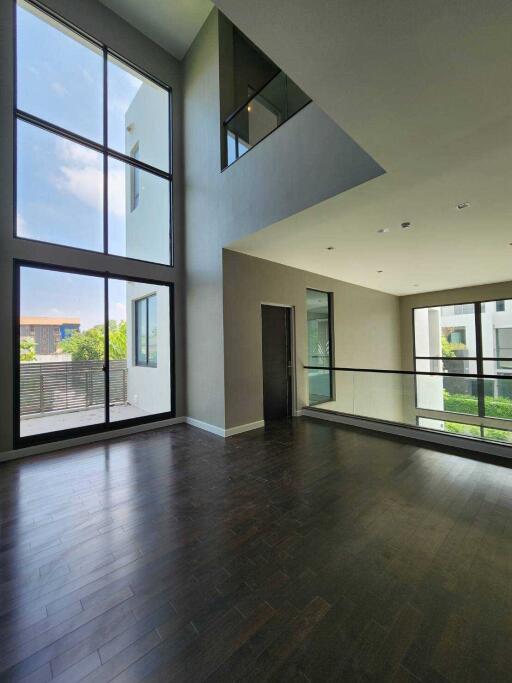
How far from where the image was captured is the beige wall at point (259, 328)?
470 cm

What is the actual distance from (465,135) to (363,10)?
4.35 feet

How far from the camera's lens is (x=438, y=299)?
873 centimetres

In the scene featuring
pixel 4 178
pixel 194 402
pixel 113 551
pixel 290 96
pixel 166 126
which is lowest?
pixel 113 551

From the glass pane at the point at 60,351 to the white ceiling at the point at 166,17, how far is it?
4527 millimetres

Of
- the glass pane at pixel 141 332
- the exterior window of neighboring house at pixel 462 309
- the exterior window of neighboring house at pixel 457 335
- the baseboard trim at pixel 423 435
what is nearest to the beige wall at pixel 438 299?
the exterior window of neighboring house at pixel 462 309

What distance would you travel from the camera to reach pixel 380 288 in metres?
8.28

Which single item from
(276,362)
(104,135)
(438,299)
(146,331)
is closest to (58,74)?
(104,135)

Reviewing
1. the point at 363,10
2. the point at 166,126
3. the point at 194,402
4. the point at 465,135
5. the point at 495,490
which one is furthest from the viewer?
the point at 166,126

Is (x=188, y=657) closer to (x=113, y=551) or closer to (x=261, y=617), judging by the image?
(x=261, y=617)

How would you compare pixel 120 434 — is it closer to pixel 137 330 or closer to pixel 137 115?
pixel 137 330

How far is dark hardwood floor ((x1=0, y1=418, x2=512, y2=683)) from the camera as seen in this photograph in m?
1.32

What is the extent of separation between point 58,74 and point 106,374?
15.1 ft

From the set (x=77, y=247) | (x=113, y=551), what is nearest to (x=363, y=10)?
(x=113, y=551)

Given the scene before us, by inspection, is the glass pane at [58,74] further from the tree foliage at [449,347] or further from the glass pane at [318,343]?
the tree foliage at [449,347]
